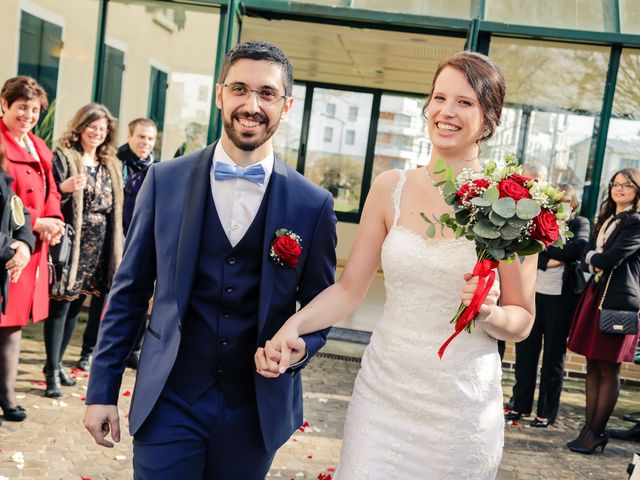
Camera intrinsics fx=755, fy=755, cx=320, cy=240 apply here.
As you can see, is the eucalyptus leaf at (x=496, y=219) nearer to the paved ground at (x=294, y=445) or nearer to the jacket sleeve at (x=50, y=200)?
the paved ground at (x=294, y=445)

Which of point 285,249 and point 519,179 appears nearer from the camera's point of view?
point 285,249

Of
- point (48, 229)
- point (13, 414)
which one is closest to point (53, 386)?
point (13, 414)

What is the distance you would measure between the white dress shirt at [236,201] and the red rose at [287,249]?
0.15m

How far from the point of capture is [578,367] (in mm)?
9250

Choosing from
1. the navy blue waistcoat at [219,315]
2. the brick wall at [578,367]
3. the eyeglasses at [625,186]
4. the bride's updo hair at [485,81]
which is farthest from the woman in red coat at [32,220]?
the brick wall at [578,367]

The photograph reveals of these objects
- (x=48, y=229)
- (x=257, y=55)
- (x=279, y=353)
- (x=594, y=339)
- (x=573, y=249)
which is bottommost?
(x=594, y=339)

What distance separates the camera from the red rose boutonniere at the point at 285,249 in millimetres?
2633

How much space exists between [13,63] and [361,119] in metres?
8.54

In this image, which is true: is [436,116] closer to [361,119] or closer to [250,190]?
[250,190]

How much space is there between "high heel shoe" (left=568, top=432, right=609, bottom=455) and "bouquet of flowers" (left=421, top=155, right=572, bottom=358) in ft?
13.8

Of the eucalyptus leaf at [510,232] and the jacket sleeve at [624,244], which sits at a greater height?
the eucalyptus leaf at [510,232]

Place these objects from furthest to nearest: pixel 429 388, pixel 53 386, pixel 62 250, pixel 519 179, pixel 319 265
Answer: pixel 53 386 < pixel 62 250 < pixel 429 388 < pixel 319 265 < pixel 519 179

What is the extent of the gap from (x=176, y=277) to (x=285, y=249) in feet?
1.30

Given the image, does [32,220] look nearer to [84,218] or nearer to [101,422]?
[84,218]
